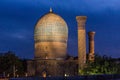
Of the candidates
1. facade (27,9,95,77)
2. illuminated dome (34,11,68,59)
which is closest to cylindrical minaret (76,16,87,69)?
facade (27,9,95,77)

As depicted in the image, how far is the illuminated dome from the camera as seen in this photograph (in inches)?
3310

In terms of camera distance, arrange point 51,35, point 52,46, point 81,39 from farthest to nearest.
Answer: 1. point 52,46
2. point 51,35
3. point 81,39

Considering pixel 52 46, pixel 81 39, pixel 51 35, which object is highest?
pixel 51 35

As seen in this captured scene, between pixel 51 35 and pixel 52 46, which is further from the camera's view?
pixel 52 46

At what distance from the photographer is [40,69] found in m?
84.1

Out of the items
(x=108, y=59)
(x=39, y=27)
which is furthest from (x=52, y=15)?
(x=108, y=59)

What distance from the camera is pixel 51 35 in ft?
276

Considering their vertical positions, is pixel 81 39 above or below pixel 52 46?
above

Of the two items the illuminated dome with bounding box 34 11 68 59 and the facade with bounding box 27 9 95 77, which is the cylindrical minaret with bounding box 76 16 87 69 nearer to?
the facade with bounding box 27 9 95 77

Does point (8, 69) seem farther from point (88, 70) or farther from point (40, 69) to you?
point (88, 70)

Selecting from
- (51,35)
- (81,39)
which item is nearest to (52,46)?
(51,35)

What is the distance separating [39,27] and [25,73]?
7533 millimetres

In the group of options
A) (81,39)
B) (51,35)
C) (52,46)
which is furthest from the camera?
(52,46)

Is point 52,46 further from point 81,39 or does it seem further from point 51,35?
point 81,39
